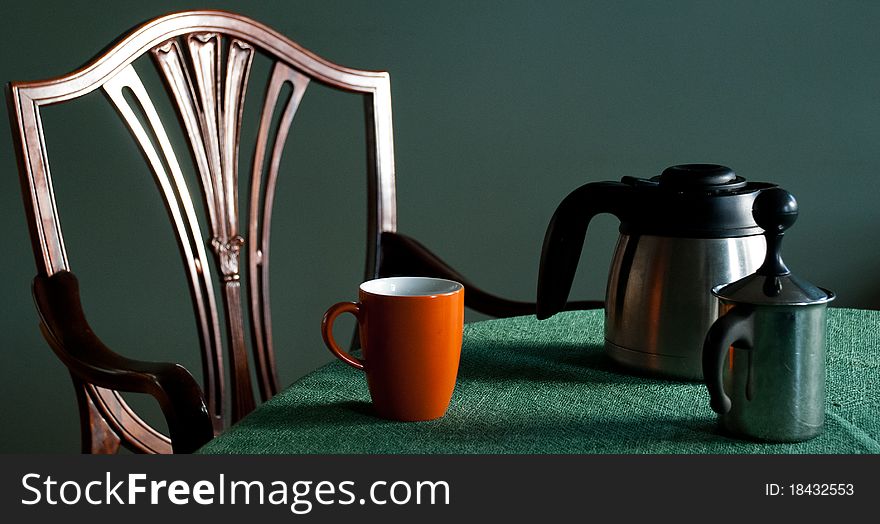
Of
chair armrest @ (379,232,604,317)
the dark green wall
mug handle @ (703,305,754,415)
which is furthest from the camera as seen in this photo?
the dark green wall

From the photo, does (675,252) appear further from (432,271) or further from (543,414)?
(432,271)

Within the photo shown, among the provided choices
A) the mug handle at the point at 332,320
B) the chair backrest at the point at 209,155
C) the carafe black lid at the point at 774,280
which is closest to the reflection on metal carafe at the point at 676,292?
the carafe black lid at the point at 774,280

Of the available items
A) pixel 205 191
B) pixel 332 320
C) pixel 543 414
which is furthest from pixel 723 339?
pixel 205 191

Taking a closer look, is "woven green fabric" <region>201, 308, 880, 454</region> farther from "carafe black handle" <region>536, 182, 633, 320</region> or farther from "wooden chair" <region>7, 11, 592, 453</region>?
"wooden chair" <region>7, 11, 592, 453</region>

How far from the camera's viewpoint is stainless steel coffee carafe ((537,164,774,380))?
661 millimetres

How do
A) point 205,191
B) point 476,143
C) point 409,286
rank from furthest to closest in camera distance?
point 476,143 < point 205,191 < point 409,286

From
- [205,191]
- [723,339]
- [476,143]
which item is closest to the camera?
[723,339]

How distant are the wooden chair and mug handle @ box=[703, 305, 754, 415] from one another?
436mm

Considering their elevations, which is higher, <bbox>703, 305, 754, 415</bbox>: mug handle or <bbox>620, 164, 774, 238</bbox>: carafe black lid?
<bbox>620, 164, 774, 238</bbox>: carafe black lid

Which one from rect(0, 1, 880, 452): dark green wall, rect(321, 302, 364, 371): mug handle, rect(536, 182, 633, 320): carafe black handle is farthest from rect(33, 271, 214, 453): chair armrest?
rect(0, 1, 880, 452): dark green wall

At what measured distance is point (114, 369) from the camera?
0.69m

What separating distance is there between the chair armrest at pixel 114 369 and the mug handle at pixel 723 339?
340mm

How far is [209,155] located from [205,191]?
42mm

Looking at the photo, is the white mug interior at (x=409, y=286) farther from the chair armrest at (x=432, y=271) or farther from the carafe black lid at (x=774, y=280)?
the chair armrest at (x=432, y=271)
